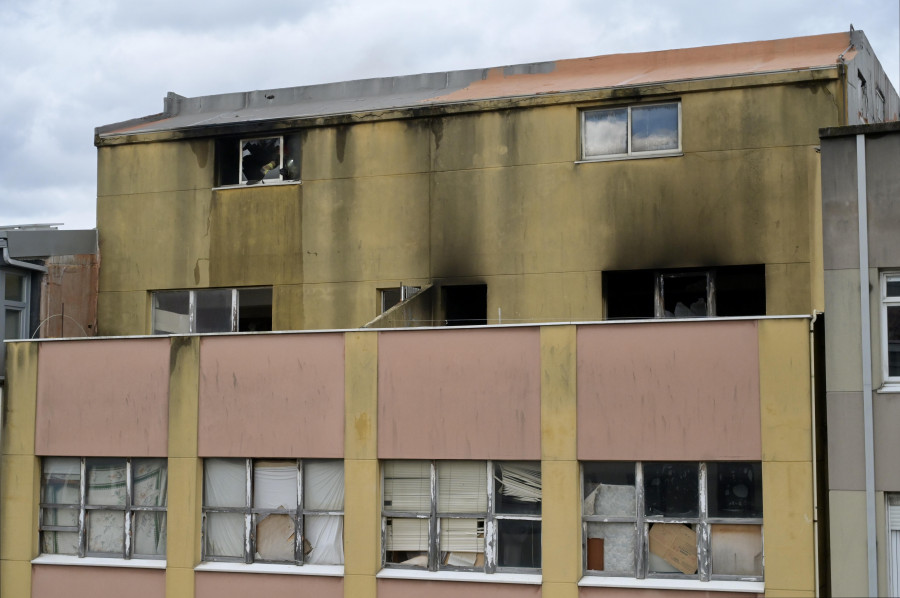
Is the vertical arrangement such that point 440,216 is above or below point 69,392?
above

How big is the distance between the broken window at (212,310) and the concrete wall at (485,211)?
299 millimetres

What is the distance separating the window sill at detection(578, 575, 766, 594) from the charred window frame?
9.84 meters

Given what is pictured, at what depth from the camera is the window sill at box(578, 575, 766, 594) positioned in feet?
50.2

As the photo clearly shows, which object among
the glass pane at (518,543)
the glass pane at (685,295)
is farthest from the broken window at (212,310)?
the glass pane at (685,295)

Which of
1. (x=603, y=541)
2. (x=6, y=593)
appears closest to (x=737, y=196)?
(x=603, y=541)

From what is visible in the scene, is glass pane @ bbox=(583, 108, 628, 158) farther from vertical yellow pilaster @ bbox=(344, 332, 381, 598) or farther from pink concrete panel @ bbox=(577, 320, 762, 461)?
vertical yellow pilaster @ bbox=(344, 332, 381, 598)

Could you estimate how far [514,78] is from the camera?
21969 mm

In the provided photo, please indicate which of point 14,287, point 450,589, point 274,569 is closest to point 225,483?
point 274,569

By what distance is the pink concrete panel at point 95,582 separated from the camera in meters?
18.0

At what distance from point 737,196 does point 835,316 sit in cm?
424

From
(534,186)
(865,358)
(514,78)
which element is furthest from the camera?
(514,78)

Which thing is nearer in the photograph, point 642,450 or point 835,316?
point 835,316

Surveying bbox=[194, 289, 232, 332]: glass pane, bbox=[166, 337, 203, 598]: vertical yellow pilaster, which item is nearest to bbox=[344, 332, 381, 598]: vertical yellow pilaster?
bbox=[166, 337, 203, 598]: vertical yellow pilaster

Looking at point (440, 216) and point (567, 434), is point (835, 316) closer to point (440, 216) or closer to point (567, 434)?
point (567, 434)
